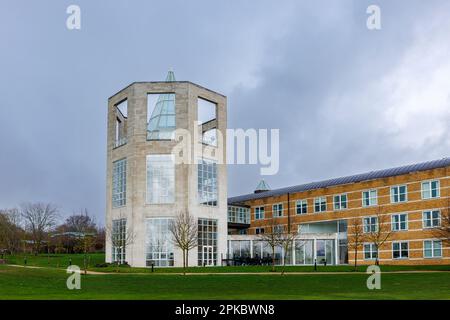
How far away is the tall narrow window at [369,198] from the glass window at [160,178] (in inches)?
763

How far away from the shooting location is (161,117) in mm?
58031

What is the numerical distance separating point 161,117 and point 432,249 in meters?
28.9

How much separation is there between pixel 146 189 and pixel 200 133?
8.08 m

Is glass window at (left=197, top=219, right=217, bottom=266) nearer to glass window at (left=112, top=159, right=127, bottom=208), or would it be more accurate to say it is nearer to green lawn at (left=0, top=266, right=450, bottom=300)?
glass window at (left=112, top=159, right=127, bottom=208)

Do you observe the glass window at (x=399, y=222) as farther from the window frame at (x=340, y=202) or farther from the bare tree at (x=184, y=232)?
the bare tree at (x=184, y=232)

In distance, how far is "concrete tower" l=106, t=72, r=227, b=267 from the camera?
55500 mm

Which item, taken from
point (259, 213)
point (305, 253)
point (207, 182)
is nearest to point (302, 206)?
point (305, 253)

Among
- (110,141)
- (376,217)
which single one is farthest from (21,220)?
(376,217)

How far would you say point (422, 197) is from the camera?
52.1m

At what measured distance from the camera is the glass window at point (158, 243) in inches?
2165

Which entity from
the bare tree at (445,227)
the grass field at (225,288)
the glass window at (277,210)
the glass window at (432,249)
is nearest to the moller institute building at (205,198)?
the glass window at (432,249)

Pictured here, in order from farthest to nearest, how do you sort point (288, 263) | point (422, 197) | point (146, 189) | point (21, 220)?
point (21, 220), point (288, 263), point (146, 189), point (422, 197)

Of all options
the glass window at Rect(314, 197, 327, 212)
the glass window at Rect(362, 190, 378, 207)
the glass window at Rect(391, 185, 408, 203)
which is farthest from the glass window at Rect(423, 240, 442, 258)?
the glass window at Rect(314, 197, 327, 212)
